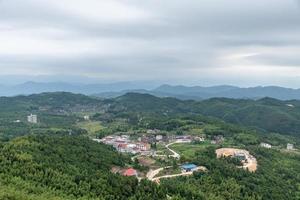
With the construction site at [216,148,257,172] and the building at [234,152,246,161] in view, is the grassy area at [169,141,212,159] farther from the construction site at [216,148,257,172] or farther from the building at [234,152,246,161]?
the building at [234,152,246,161]

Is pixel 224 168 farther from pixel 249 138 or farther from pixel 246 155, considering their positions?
pixel 249 138

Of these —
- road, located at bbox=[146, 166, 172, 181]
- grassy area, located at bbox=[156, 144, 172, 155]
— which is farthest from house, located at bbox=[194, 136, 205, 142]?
road, located at bbox=[146, 166, 172, 181]

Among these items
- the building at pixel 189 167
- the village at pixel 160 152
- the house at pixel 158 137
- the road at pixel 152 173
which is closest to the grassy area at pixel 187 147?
the village at pixel 160 152

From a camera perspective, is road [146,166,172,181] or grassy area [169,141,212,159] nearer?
road [146,166,172,181]

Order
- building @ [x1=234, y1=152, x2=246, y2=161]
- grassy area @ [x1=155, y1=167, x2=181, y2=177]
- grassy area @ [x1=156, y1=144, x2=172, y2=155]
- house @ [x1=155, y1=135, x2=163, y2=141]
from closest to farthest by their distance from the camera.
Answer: grassy area @ [x1=155, y1=167, x2=181, y2=177] → building @ [x1=234, y1=152, x2=246, y2=161] → grassy area @ [x1=156, y1=144, x2=172, y2=155] → house @ [x1=155, y1=135, x2=163, y2=141]

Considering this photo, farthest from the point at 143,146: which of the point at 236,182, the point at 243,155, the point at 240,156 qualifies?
the point at 236,182

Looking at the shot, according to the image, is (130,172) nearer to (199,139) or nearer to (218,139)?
(199,139)

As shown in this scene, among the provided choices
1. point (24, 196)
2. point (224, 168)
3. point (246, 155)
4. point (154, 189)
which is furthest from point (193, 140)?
point (24, 196)

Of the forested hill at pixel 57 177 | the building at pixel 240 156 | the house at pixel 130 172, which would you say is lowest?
the building at pixel 240 156

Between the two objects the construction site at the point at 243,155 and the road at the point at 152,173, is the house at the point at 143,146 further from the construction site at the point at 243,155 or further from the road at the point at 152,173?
the road at the point at 152,173
